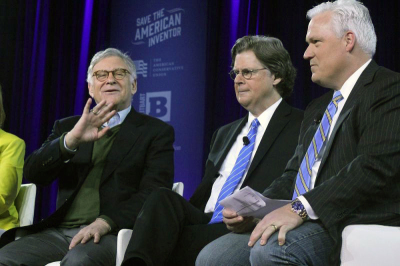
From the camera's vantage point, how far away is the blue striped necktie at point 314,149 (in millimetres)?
2088

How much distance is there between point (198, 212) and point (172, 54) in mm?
3193

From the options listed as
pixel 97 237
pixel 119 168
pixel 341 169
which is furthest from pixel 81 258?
pixel 341 169

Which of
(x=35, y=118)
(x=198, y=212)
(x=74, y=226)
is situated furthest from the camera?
(x=35, y=118)

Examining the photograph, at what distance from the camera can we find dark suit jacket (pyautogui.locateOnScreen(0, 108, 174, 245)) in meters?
2.72

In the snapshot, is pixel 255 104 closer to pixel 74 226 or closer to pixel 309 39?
pixel 309 39

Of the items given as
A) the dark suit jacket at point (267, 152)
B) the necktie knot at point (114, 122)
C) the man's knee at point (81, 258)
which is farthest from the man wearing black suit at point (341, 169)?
the necktie knot at point (114, 122)

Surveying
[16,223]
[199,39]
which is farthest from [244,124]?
[199,39]

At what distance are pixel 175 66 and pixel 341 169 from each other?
12.0 feet

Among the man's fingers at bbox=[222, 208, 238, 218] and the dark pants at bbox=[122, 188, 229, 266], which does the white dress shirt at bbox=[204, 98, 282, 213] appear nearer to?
the dark pants at bbox=[122, 188, 229, 266]

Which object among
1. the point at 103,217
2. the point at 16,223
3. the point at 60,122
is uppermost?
the point at 60,122

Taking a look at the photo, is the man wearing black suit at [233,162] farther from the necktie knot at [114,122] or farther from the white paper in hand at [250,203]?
the necktie knot at [114,122]

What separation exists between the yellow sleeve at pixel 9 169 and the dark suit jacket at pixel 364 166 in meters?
1.83

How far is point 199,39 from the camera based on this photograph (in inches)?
207

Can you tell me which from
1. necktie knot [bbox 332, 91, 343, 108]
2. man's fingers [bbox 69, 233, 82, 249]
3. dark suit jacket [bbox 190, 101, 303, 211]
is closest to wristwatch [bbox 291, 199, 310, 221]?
necktie knot [bbox 332, 91, 343, 108]
